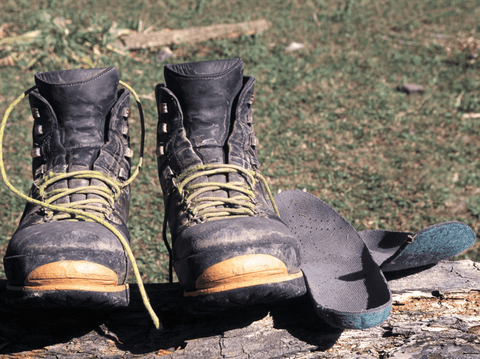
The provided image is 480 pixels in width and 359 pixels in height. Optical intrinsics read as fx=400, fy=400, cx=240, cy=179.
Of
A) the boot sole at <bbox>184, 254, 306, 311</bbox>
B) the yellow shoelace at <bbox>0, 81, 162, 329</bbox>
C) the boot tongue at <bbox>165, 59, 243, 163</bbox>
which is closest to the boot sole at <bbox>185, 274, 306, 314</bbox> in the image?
the boot sole at <bbox>184, 254, 306, 311</bbox>

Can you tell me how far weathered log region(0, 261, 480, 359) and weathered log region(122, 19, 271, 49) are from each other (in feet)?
17.1

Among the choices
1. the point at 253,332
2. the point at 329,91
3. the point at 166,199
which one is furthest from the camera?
the point at 329,91

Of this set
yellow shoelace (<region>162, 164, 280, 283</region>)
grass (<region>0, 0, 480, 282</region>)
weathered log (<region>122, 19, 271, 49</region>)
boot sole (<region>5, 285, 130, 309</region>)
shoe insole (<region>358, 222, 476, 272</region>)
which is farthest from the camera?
weathered log (<region>122, 19, 271, 49</region>)

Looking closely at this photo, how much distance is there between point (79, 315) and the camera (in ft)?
6.00

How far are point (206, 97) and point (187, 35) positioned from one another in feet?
16.0

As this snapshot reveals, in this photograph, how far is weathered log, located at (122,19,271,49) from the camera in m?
6.37

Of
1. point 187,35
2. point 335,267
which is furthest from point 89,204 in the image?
point 187,35

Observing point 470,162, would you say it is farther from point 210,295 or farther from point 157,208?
point 210,295

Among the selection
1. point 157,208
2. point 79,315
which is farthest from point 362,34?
point 79,315

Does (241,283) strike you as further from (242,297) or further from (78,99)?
(78,99)

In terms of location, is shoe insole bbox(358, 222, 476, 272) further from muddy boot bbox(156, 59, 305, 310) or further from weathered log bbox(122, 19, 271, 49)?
weathered log bbox(122, 19, 271, 49)

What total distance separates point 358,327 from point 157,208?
8.40 ft

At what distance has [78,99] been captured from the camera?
204 centimetres

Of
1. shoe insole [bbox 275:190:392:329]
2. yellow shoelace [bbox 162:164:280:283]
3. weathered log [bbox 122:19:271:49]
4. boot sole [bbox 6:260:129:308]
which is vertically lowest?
shoe insole [bbox 275:190:392:329]
